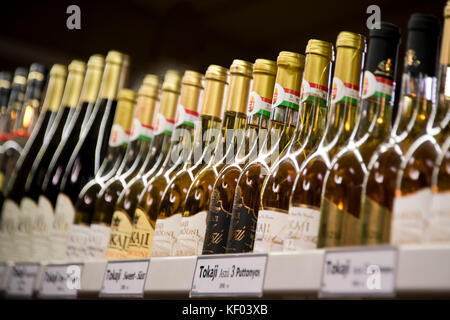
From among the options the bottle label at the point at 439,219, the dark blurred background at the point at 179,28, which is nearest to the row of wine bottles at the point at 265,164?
the bottle label at the point at 439,219

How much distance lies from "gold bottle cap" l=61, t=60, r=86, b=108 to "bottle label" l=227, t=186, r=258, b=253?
0.87m

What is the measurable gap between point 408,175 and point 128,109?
2.96ft

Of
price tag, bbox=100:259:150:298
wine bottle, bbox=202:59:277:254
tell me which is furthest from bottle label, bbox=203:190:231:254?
price tag, bbox=100:259:150:298

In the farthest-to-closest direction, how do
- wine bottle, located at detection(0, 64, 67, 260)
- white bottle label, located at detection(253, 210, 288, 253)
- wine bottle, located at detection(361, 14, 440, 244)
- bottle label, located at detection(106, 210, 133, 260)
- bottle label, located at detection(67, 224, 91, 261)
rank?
wine bottle, located at detection(0, 64, 67, 260) → bottle label, located at detection(67, 224, 91, 261) → bottle label, located at detection(106, 210, 133, 260) → white bottle label, located at detection(253, 210, 288, 253) → wine bottle, located at detection(361, 14, 440, 244)

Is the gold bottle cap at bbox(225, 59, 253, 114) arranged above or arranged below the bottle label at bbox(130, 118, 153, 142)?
above

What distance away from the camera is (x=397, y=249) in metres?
0.71

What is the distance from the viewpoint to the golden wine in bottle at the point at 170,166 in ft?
4.13

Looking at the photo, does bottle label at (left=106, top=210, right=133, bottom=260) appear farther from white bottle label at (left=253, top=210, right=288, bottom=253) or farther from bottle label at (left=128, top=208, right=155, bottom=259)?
white bottle label at (left=253, top=210, right=288, bottom=253)

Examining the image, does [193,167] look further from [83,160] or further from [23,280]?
[83,160]

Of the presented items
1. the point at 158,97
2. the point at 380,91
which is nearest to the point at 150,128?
the point at 158,97

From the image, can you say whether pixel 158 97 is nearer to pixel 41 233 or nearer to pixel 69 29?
pixel 41 233

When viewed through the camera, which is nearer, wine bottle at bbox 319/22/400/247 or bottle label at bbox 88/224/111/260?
wine bottle at bbox 319/22/400/247

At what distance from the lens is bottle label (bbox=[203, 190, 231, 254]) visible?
1096 millimetres

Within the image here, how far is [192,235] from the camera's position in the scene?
112 cm
